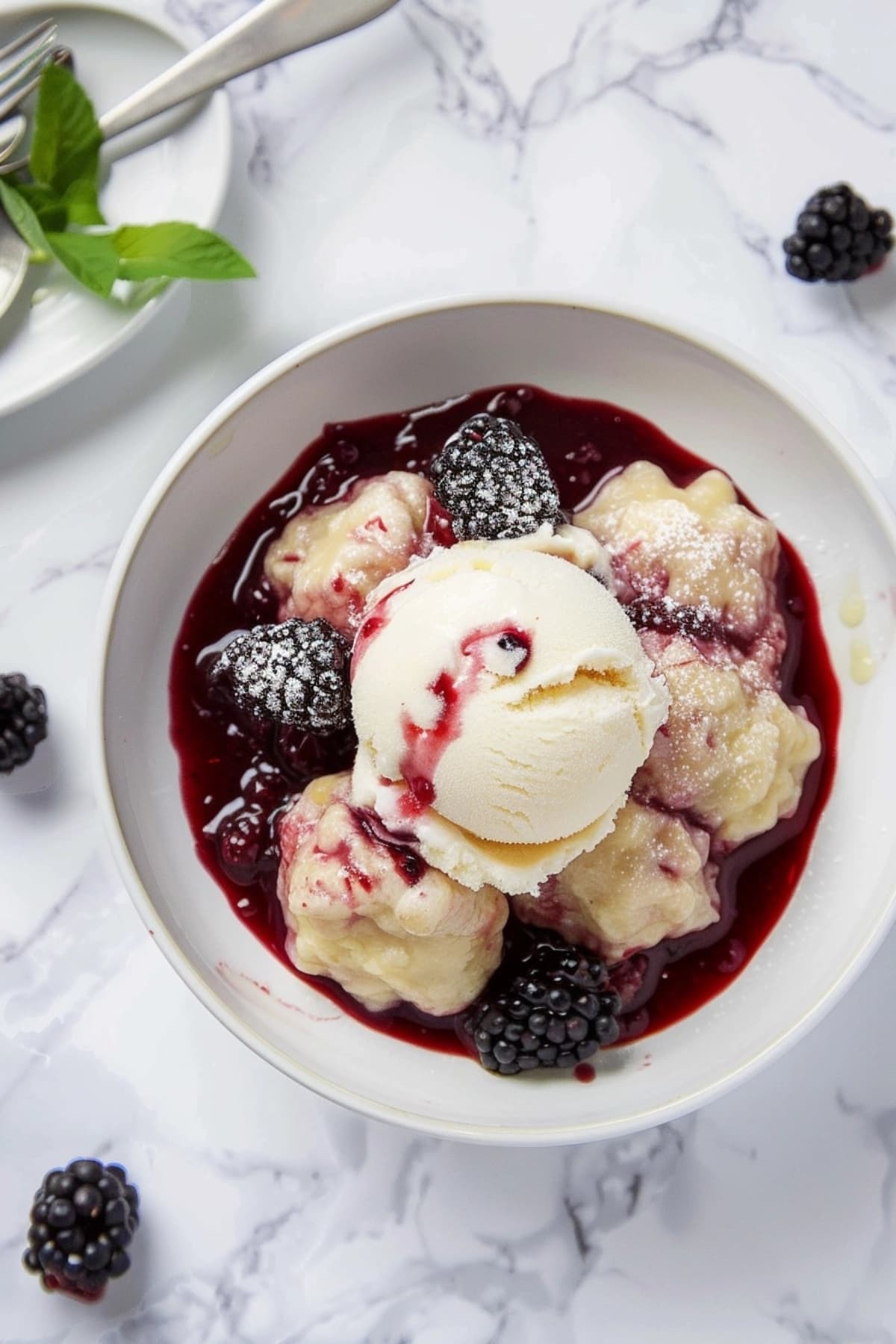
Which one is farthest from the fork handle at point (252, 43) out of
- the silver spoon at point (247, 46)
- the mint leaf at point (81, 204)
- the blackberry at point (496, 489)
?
the blackberry at point (496, 489)

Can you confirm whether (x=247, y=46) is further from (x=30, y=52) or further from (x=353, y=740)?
(x=353, y=740)

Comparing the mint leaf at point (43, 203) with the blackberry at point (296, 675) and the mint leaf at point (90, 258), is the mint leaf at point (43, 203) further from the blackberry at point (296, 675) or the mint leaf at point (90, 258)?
the blackberry at point (296, 675)

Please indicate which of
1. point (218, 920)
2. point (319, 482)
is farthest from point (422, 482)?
point (218, 920)

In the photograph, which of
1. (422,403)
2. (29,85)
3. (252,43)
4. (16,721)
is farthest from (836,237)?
(16,721)

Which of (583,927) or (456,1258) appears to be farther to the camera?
(456,1258)

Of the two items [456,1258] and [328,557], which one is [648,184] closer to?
[328,557]
